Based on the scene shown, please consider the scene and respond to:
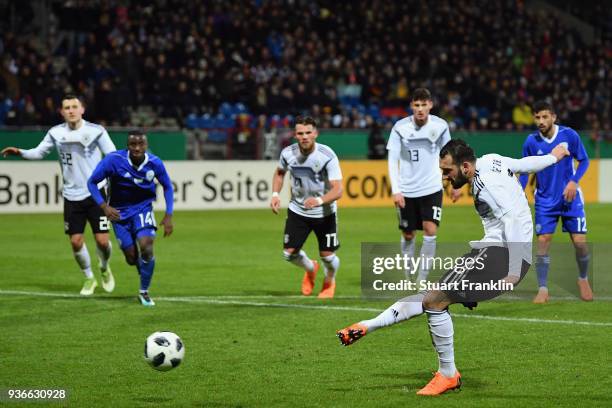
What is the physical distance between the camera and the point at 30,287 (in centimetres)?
1314

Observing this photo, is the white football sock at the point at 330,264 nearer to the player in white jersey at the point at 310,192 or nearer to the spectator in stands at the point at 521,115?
the player in white jersey at the point at 310,192

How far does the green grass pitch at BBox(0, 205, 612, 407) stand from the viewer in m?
7.31

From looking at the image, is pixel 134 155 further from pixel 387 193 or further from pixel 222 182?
pixel 387 193

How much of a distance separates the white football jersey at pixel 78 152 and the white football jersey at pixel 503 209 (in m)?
6.43

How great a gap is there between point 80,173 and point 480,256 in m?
6.69

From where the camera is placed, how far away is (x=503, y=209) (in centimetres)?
712

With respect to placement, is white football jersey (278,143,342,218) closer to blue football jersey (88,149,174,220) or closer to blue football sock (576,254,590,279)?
blue football jersey (88,149,174,220)

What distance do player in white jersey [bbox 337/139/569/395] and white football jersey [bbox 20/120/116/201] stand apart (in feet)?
20.5

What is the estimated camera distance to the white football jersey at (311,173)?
39.0 ft

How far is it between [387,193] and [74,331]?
17732mm

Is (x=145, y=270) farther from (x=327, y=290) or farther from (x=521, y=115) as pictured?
(x=521, y=115)

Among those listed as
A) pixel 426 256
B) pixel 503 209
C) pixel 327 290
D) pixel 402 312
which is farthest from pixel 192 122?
pixel 503 209

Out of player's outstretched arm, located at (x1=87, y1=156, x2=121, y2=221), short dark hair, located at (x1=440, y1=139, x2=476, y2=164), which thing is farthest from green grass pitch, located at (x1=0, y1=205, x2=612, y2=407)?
short dark hair, located at (x1=440, y1=139, x2=476, y2=164)

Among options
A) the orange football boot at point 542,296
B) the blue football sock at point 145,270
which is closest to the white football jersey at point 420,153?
the orange football boot at point 542,296
